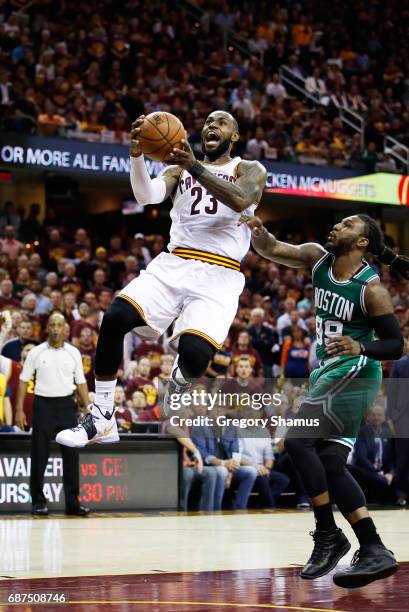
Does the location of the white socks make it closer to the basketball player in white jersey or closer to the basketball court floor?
the basketball player in white jersey

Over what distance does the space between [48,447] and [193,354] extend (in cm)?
546

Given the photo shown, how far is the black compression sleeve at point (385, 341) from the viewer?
695 cm

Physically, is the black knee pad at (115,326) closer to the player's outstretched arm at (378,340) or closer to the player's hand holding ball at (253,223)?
the player's hand holding ball at (253,223)

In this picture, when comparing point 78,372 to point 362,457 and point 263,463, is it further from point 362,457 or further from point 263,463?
point 362,457

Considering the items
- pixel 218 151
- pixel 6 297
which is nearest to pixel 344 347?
pixel 218 151

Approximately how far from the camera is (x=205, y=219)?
761 centimetres

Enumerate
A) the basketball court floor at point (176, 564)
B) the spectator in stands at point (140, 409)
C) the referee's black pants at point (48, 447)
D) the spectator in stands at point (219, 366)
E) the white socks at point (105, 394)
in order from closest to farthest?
the basketball court floor at point (176, 564)
the white socks at point (105, 394)
the referee's black pants at point (48, 447)
the spectator in stands at point (140, 409)
the spectator in stands at point (219, 366)

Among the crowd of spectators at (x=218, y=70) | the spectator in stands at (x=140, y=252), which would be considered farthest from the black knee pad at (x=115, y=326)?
the crowd of spectators at (x=218, y=70)

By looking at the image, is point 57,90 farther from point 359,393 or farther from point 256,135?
point 359,393

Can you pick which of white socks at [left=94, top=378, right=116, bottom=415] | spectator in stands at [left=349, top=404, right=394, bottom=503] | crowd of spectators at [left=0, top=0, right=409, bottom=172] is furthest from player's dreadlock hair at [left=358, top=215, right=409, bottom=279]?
crowd of spectators at [left=0, top=0, right=409, bottom=172]

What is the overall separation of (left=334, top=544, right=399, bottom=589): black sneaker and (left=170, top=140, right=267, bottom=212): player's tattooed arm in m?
2.33

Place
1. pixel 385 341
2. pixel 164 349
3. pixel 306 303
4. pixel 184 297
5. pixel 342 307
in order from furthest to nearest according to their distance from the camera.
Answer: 1. pixel 306 303
2. pixel 164 349
3. pixel 184 297
4. pixel 342 307
5. pixel 385 341

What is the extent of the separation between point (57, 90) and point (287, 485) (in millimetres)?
9616
